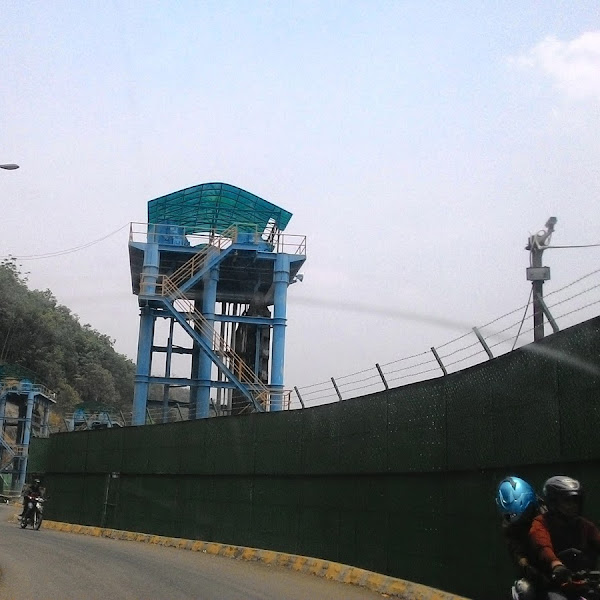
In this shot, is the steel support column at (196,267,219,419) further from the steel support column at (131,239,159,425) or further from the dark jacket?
the dark jacket

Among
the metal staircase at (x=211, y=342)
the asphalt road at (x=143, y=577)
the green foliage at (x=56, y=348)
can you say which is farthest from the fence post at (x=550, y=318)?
the green foliage at (x=56, y=348)

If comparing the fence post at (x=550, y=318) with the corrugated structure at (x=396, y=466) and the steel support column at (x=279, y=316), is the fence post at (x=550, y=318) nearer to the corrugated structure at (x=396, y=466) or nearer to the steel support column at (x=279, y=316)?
the corrugated structure at (x=396, y=466)

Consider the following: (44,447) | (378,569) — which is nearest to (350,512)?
(378,569)

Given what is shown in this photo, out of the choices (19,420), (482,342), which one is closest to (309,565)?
(482,342)

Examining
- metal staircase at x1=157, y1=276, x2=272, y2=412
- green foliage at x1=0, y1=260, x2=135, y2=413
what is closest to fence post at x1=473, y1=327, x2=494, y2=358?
metal staircase at x1=157, y1=276, x2=272, y2=412

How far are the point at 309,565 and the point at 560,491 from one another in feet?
31.3

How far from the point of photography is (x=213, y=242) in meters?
37.1

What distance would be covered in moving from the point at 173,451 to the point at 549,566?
16.3 metres

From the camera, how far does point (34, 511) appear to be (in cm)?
2442

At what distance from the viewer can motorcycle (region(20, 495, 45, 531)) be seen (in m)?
24.3

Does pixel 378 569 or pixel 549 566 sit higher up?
pixel 549 566

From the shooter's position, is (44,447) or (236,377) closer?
(44,447)

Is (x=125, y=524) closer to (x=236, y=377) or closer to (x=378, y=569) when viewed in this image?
(x=378, y=569)

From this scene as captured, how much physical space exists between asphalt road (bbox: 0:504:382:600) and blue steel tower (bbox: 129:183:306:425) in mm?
17631
